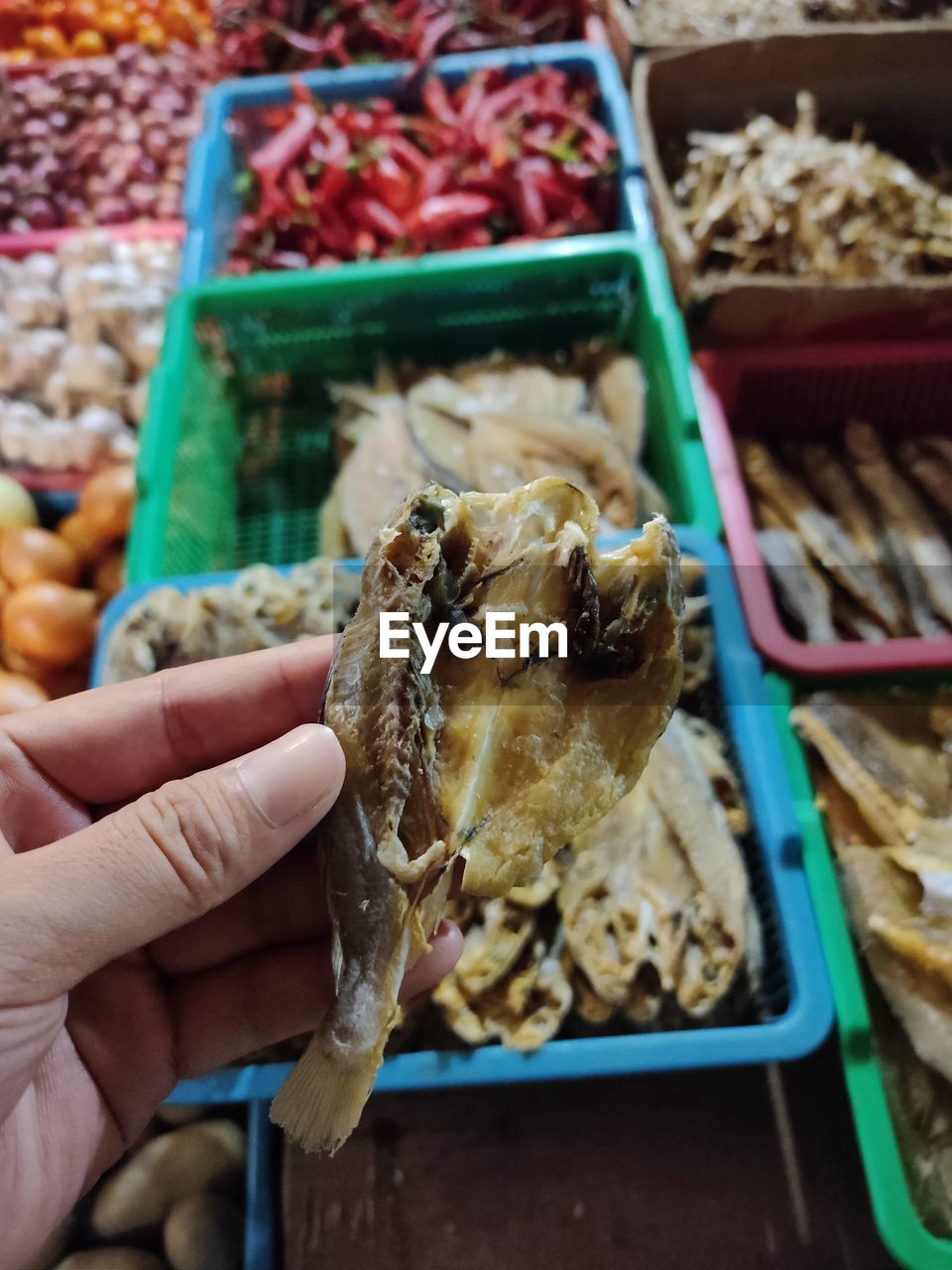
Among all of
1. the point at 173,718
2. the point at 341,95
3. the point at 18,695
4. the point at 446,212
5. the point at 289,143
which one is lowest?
the point at 173,718

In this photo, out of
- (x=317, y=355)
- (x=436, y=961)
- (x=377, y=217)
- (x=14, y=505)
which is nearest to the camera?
(x=436, y=961)

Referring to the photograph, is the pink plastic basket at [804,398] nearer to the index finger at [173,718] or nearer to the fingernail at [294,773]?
the index finger at [173,718]

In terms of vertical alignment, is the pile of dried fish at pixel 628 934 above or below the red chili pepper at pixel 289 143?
below

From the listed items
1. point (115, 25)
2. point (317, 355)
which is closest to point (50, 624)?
point (317, 355)

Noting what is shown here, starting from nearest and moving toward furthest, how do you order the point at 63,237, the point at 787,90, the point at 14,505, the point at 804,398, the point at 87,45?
the point at 804,398, the point at 14,505, the point at 787,90, the point at 63,237, the point at 87,45

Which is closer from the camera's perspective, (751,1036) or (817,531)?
(751,1036)

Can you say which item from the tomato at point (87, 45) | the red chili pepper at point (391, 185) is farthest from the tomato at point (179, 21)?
the red chili pepper at point (391, 185)

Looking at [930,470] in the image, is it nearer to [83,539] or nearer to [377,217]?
[377,217]

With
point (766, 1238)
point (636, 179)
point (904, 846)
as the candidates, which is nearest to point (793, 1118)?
point (766, 1238)
